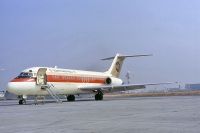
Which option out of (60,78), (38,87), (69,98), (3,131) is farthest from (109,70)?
(3,131)

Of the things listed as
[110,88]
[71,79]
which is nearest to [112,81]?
[110,88]

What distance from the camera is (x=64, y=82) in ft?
122

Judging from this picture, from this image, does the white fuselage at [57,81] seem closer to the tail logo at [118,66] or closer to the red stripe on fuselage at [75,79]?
the red stripe on fuselage at [75,79]

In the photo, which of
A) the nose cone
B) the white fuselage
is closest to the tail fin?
the white fuselage

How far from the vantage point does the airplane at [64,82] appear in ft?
108

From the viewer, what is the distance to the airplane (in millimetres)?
33000

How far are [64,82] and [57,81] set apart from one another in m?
1.13

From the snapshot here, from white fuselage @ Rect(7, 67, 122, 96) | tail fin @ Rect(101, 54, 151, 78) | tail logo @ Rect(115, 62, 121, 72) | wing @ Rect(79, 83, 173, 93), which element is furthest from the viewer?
tail logo @ Rect(115, 62, 121, 72)

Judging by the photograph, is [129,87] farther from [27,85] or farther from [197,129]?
[197,129]

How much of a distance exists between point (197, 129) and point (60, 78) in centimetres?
2782

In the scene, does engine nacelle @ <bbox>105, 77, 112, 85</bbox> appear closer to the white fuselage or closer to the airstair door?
the white fuselage

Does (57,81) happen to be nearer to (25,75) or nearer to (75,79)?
A: (75,79)

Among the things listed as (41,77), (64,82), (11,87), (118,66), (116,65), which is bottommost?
(11,87)

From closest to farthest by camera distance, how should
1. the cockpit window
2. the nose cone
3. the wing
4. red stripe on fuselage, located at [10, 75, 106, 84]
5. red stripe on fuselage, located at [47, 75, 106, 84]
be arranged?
the nose cone → red stripe on fuselage, located at [10, 75, 106, 84] → the cockpit window → red stripe on fuselage, located at [47, 75, 106, 84] → the wing
